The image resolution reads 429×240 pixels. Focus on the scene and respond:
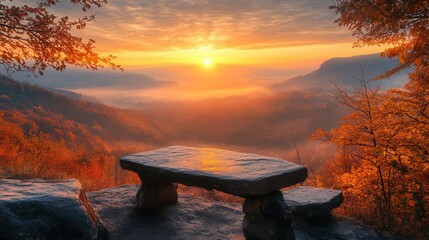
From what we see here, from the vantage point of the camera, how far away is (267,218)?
5.59 m

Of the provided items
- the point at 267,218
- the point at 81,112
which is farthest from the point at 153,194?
the point at 81,112

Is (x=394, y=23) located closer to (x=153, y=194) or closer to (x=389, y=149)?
(x=389, y=149)

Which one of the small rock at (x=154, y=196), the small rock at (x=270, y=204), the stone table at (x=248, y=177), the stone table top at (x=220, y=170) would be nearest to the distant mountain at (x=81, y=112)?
the small rock at (x=154, y=196)

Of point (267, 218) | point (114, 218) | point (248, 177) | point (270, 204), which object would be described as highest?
point (248, 177)

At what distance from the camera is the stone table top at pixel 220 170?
17.1 feet

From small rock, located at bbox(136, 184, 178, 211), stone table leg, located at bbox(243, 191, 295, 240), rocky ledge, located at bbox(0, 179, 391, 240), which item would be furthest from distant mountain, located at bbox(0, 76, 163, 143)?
stone table leg, located at bbox(243, 191, 295, 240)

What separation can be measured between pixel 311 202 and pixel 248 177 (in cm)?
208

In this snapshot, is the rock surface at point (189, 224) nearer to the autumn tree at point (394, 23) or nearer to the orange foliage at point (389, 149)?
the orange foliage at point (389, 149)

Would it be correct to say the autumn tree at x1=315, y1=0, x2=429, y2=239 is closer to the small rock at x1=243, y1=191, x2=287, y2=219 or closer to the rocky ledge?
the rocky ledge

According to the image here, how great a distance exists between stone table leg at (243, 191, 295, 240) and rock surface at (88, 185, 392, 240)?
518mm

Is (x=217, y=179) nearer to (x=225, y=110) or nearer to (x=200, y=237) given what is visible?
(x=200, y=237)

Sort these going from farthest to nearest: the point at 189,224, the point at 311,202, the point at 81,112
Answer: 1. the point at 81,112
2. the point at 311,202
3. the point at 189,224

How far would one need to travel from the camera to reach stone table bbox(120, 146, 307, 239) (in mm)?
5246

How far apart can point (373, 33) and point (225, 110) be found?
106936mm
